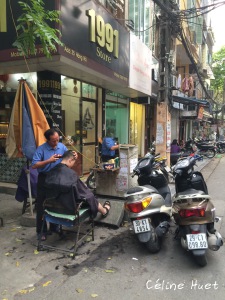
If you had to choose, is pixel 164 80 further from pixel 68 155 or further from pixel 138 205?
pixel 138 205

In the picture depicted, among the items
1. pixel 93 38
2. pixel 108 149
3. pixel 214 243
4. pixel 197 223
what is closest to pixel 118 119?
pixel 108 149

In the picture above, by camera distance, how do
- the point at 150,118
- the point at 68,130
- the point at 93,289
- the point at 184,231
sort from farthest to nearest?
the point at 150,118 < the point at 68,130 < the point at 184,231 < the point at 93,289

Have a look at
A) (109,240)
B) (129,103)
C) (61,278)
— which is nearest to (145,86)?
(129,103)

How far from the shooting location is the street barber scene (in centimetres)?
330

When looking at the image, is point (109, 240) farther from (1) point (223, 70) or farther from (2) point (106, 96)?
(1) point (223, 70)

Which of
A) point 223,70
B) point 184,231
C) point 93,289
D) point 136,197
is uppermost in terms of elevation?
point 223,70

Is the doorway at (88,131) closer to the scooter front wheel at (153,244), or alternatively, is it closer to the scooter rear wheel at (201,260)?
the scooter front wheel at (153,244)

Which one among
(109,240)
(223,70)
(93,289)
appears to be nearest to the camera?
(93,289)

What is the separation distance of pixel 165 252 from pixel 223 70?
3611cm

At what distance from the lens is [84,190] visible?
13.2ft

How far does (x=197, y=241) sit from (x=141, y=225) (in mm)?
748

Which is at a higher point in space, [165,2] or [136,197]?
[165,2]

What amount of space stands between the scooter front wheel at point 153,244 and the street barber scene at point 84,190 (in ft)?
0.05

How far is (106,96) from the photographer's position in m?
10.6
